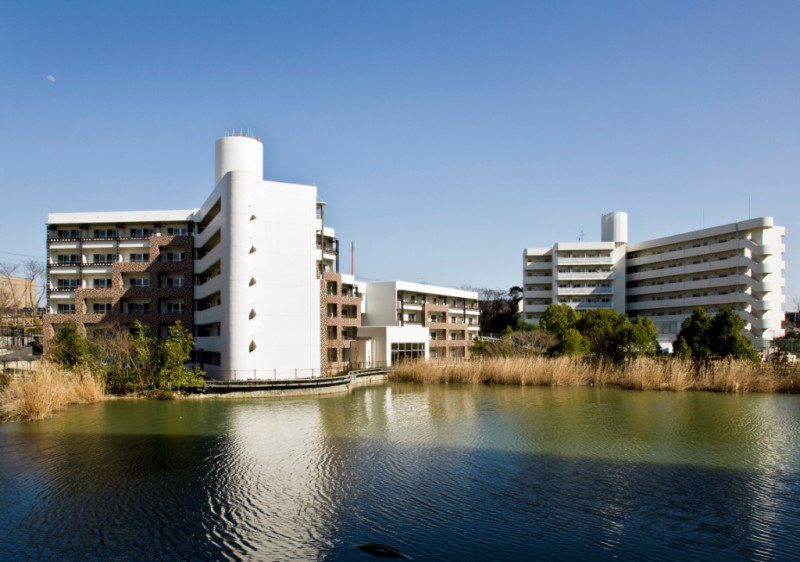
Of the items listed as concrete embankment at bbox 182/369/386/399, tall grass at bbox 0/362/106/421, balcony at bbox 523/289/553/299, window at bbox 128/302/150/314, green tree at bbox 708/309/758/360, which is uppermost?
balcony at bbox 523/289/553/299

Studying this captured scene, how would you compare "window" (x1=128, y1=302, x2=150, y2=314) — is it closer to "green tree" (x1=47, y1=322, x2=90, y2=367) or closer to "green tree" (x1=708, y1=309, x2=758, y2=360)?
"green tree" (x1=47, y1=322, x2=90, y2=367)

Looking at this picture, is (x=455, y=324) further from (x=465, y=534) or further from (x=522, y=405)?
(x=465, y=534)

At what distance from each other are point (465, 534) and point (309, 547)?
281 cm

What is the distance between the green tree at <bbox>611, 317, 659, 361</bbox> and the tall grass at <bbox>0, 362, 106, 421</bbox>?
31.0 m

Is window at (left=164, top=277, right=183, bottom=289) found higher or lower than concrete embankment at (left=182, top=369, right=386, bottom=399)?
higher

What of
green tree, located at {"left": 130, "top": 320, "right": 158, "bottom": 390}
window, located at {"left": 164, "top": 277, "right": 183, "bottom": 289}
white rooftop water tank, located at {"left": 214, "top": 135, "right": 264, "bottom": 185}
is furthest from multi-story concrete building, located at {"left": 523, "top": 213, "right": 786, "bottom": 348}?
green tree, located at {"left": 130, "top": 320, "right": 158, "bottom": 390}

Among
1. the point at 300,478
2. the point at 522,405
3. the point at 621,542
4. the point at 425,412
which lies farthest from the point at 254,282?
the point at 621,542

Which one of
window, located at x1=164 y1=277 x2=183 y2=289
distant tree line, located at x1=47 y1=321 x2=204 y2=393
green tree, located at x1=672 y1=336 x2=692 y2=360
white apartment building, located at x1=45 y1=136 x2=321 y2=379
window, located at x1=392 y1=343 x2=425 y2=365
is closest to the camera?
distant tree line, located at x1=47 y1=321 x2=204 y2=393

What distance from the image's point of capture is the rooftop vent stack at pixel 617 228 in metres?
70.9

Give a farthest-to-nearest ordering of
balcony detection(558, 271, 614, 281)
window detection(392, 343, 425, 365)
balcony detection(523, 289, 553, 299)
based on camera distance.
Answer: balcony detection(523, 289, 553, 299) → balcony detection(558, 271, 614, 281) → window detection(392, 343, 425, 365)

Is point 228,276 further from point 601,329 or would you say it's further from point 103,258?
point 601,329

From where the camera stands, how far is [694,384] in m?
32.5

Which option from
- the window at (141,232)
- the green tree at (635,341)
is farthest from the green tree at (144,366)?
the green tree at (635,341)

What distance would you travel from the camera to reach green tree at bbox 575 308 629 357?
127ft
